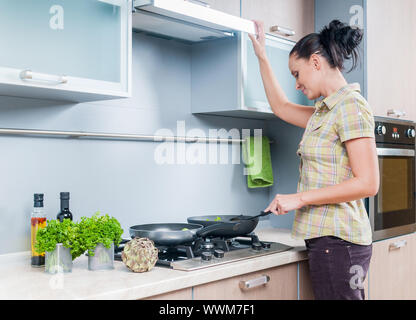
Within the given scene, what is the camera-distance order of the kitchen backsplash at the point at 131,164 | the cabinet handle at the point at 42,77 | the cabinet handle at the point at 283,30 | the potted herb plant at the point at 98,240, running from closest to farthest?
the cabinet handle at the point at 42,77
the potted herb plant at the point at 98,240
the kitchen backsplash at the point at 131,164
the cabinet handle at the point at 283,30

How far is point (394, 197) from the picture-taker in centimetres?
256

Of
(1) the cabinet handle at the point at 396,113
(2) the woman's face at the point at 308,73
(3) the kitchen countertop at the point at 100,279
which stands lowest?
(3) the kitchen countertop at the point at 100,279

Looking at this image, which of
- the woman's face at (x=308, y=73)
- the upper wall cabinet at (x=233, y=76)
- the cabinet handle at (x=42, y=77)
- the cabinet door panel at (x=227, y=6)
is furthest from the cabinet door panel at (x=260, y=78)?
the cabinet handle at (x=42, y=77)

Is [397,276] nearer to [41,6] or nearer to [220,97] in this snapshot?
[220,97]

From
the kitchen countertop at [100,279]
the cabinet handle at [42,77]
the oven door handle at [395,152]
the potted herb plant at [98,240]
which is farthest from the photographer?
the oven door handle at [395,152]

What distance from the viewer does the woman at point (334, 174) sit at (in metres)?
1.68

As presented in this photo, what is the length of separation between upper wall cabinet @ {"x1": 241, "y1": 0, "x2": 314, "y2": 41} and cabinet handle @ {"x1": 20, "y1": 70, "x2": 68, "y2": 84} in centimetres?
98

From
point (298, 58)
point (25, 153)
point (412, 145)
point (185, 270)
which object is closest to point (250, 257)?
point (185, 270)

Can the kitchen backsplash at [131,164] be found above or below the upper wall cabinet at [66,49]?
below

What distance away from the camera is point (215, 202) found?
8.30ft

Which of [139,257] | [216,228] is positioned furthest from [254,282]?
[139,257]

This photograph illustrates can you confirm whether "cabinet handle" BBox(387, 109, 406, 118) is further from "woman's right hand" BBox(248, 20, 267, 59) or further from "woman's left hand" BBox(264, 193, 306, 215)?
"woman's left hand" BBox(264, 193, 306, 215)

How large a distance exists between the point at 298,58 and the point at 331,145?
36 cm

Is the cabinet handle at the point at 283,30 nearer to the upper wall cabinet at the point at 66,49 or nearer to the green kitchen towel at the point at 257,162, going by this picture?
the green kitchen towel at the point at 257,162
